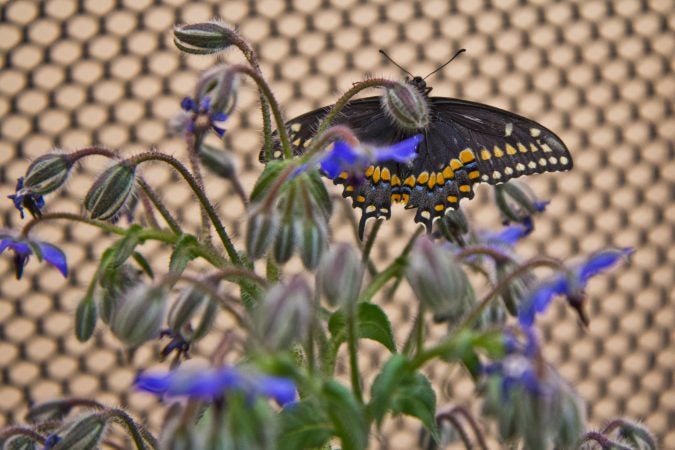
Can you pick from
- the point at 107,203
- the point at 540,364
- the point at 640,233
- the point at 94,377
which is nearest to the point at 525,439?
the point at 540,364

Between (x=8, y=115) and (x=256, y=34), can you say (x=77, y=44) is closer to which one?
(x=8, y=115)

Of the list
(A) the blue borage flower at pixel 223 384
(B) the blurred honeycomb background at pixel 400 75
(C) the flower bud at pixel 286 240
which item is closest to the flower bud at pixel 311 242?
(C) the flower bud at pixel 286 240

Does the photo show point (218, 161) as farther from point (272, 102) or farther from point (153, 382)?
point (153, 382)

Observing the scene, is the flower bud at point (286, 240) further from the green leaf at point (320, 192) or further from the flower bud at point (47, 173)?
the flower bud at point (47, 173)

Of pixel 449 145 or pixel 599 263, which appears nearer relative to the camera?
pixel 599 263

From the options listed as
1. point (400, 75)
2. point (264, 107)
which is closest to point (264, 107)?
point (264, 107)
